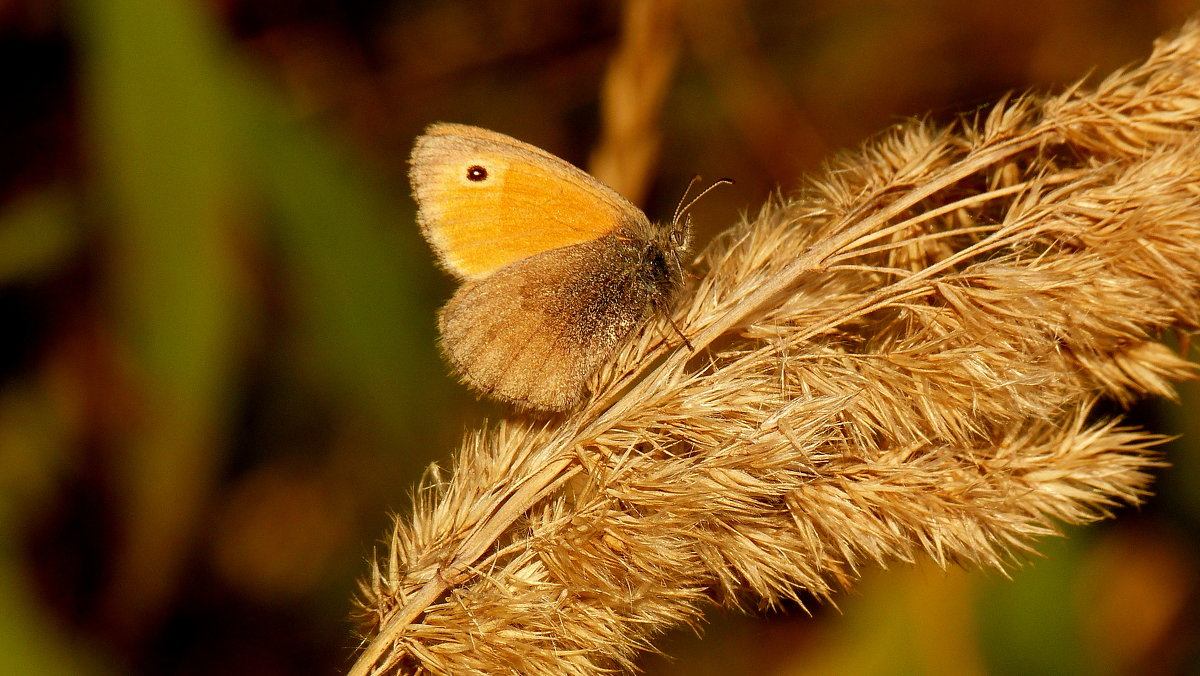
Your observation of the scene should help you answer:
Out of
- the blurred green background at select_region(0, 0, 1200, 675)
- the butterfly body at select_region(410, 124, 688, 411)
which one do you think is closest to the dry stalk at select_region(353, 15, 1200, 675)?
the butterfly body at select_region(410, 124, 688, 411)

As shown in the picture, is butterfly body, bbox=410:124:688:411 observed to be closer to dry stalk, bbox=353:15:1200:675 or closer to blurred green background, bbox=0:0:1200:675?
dry stalk, bbox=353:15:1200:675

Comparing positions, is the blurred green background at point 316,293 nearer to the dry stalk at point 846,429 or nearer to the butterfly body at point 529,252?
the butterfly body at point 529,252

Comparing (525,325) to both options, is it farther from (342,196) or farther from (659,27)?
(342,196)

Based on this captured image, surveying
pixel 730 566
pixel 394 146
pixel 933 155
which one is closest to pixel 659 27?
pixel 933 155

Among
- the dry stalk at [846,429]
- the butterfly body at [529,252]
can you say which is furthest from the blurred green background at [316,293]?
the dry stalk at [846,429]

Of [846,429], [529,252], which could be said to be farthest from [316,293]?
[846,429]

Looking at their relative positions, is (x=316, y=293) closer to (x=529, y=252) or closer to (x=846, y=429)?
(x=529, y=252)
